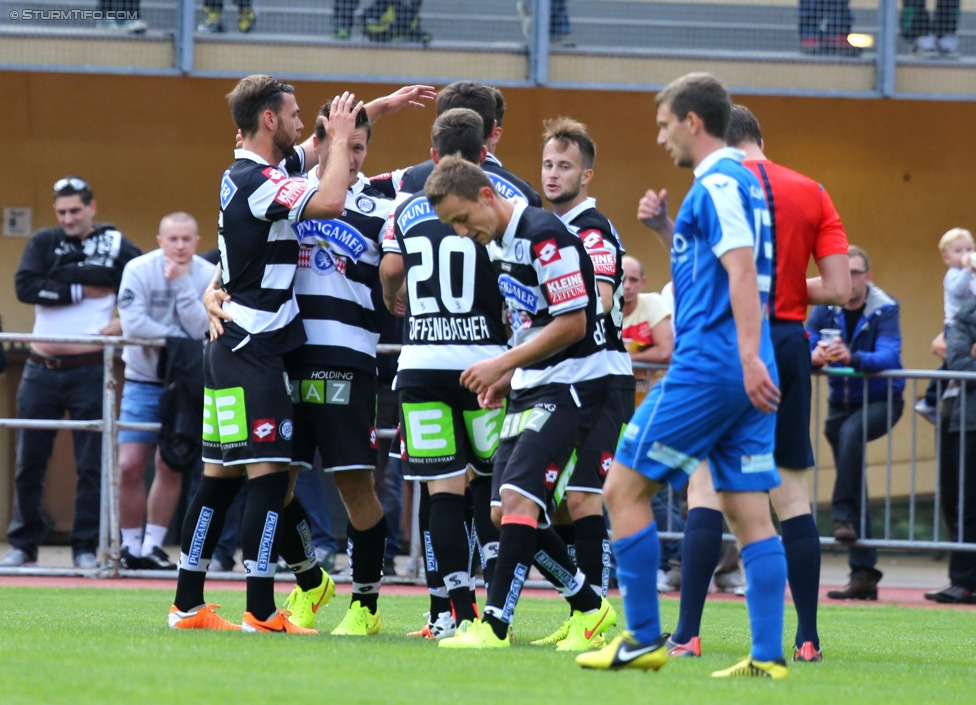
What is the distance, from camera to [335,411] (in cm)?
570

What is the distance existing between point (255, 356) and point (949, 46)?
321 inches

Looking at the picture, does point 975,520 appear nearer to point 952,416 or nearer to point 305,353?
point 952,416

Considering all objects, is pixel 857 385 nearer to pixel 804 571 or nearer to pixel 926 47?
pixel 926 47

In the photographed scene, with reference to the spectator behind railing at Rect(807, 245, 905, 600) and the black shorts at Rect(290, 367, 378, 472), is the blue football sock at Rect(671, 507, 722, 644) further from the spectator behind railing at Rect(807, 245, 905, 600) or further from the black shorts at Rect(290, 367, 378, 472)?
the spectator behind railing at Rect(807, 245, 905, 600)

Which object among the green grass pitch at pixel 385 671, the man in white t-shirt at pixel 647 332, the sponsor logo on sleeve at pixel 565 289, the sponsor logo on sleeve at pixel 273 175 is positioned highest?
the sponsor logo on sleeve at pixel 273 175

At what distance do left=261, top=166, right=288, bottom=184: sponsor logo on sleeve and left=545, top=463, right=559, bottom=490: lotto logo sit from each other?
1506 mm

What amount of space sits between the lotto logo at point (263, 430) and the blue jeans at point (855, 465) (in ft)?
15.9

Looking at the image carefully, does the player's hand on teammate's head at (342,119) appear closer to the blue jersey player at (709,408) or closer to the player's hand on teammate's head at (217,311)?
the player's hand on teammate's head at (217,311)

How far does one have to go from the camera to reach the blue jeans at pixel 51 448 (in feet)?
30.3

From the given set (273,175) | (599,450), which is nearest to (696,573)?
(599,450)

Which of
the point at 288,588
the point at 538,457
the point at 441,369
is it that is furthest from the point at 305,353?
the point at 288,588

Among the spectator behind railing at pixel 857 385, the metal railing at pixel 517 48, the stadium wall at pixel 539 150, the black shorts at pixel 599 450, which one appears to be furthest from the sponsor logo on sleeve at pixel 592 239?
the stadium wall at pixel 539 150

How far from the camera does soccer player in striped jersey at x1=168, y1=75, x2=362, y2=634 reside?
17.8ft

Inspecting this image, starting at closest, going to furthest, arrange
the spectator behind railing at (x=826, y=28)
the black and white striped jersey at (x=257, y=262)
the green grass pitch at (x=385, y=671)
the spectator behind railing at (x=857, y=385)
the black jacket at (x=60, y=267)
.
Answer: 1. the green grass pitch at (x=385, y=671)
2. the black and white striped jersey at (x=257, y=262)
3. the spectator behind railing at (x=857, y=385)
4. the black jacket at (x=60, y=267)
5. the spectator behind railing at (x=826, y=28)
